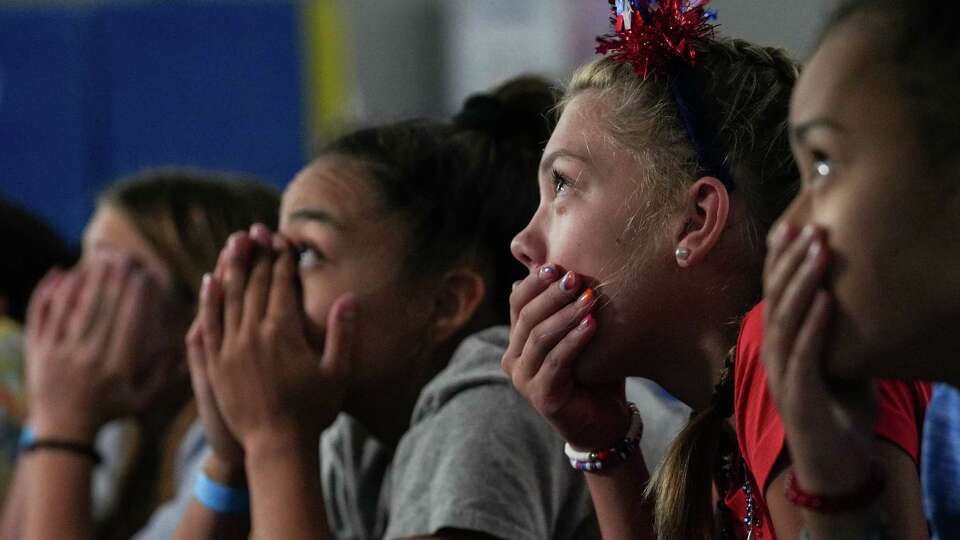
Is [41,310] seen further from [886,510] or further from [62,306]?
[886,510]

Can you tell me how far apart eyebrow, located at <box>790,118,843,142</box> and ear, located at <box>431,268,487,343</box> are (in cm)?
74

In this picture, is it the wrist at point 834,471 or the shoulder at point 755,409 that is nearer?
the wrist at point 834,471

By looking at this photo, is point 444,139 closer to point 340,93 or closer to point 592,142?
point 592,142

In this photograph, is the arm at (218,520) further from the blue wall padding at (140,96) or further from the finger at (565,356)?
the blue wall padding at (140,96)

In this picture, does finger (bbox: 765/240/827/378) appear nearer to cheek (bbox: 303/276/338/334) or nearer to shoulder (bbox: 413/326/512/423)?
shoulder (bbox: 413/326/512/423)

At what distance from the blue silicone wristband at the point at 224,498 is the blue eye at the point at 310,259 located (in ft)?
0.91

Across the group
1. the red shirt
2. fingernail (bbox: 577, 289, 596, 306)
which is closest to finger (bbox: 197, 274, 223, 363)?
fingernail (bbox: 577, 289, 596, 306)

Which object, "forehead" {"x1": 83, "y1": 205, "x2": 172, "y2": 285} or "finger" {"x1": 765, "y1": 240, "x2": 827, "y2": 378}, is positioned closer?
"finger" {"x1": 765, "y1": 240, "x2": 827, "y2": 378}

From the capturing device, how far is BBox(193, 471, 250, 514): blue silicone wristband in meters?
1.44

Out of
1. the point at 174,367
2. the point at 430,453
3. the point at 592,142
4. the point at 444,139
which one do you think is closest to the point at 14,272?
the point at 174,367

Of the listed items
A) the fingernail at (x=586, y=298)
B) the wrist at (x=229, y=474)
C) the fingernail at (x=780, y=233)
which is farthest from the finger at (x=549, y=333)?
the wrist at (x=229, y=474)

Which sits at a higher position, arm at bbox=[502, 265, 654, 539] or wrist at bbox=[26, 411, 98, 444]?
arm at bbox=[502, 265, 654, 539]

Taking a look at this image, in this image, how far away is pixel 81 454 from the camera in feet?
5.64

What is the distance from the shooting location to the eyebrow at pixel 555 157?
3.44 feet
